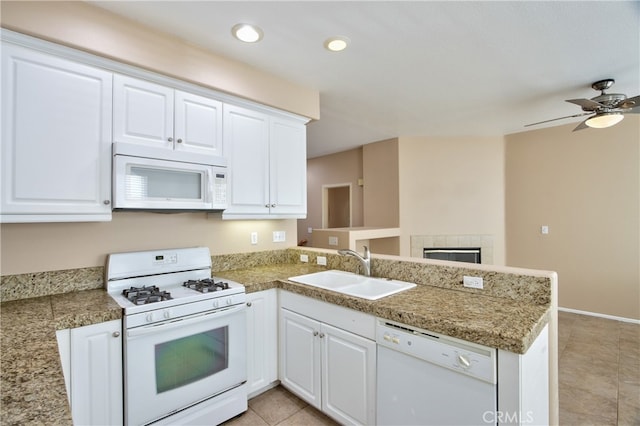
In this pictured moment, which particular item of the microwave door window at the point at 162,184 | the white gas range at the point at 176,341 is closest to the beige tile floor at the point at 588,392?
the white gas range at the point at 176,341

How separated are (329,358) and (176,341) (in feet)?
3.02

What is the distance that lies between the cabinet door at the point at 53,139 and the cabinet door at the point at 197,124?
16.0 inches

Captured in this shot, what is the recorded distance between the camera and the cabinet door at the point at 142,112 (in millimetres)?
1825

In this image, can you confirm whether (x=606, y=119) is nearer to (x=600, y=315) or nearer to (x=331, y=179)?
(x=600, y=315)

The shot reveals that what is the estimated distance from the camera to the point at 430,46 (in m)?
2.19

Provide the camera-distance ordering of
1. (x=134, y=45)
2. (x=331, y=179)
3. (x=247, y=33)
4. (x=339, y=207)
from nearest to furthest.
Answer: (x=134, y=45), (x=247, y=33), (x=331, y=179), (x=339, y=207)

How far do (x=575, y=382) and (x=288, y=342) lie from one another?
239 centimetres

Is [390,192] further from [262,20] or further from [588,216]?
[262,20]

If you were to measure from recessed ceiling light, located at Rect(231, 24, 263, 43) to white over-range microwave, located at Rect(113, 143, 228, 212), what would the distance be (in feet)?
2.74

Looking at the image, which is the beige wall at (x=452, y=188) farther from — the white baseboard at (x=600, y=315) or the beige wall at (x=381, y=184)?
the white baseboard at (x=600, y=315)

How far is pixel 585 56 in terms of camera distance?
92.0 inches

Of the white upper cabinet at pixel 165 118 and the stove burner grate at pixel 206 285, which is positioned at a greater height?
the white upper cabinet at pixel 165 118

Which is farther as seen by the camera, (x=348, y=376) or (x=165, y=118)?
(x=165, y=118)

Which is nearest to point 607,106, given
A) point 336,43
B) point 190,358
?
point 336,43
